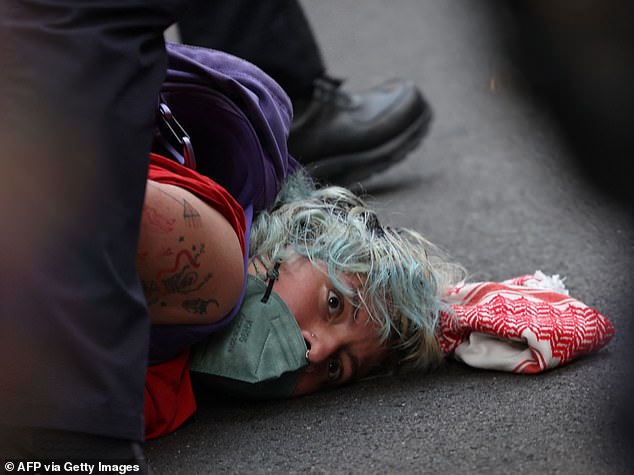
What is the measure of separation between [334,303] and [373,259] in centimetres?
12

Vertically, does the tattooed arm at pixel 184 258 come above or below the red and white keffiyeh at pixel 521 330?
above

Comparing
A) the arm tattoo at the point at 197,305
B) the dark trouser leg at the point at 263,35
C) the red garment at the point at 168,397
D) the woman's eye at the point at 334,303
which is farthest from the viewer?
the dark trouser leg at the point at 263,35

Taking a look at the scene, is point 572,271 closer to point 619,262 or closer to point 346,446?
point 619,262

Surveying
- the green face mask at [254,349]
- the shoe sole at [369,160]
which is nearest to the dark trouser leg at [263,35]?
the shoe sole at [369,160]

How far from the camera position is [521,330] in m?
1.95

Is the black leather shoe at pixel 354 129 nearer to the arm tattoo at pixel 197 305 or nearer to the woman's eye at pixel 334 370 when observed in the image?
the woman's eye at pixel 334 370

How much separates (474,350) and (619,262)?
22.7 inches

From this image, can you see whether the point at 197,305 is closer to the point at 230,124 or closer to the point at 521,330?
the point at 230,124

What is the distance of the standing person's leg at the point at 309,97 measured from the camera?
9.38 feet

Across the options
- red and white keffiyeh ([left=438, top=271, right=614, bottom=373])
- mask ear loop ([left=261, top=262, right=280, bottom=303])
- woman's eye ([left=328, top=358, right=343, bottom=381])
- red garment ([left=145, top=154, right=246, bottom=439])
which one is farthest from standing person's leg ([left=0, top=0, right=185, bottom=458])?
red and white keffiyeh ([left=438, top=271, right=614, bottom=373])

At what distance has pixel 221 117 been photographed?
6.36 ft

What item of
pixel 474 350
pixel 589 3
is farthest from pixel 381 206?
pixel 589 3

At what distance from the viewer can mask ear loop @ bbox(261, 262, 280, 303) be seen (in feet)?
6.12

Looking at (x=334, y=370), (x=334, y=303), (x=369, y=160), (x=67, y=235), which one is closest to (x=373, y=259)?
(x=334, y=303)
